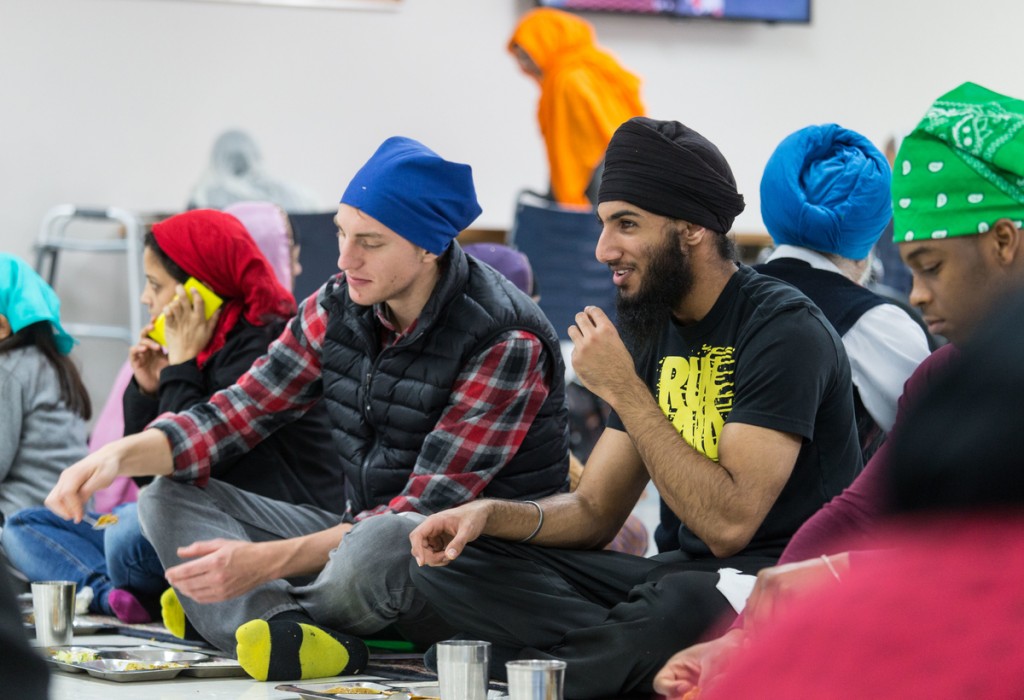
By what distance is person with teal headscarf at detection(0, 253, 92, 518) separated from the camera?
3430 mm

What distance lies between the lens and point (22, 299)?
11.5ft

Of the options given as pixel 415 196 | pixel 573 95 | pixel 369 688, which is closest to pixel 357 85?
pixel 573 95

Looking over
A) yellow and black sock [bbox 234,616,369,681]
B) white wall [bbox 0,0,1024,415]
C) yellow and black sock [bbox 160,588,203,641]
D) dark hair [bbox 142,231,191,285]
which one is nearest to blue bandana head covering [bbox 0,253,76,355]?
dark hair [bbox 142,231,191,285]

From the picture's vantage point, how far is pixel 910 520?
88 centimetres

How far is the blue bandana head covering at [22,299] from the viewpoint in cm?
350

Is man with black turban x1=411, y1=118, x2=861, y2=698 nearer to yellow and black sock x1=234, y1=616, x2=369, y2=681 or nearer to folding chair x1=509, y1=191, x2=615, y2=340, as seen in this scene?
yellow and black sock x1=234, y1=616, x2=369, y2=681

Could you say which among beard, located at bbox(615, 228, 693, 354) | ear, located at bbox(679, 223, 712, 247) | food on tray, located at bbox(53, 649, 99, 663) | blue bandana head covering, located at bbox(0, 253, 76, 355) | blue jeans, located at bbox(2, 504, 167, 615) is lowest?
blue jeans, located at bbox(2, 504, 167, 615)

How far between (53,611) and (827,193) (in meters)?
1.72

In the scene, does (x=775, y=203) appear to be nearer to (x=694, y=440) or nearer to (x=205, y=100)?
(x=694, y=440)

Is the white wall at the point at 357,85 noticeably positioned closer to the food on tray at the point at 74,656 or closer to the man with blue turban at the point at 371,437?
the man with blue turban at the point at 371,437

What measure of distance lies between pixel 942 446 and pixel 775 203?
1992mm

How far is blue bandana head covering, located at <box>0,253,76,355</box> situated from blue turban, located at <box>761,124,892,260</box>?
1.87 meters

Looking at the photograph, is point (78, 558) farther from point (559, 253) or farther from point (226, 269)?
point (559, 253)

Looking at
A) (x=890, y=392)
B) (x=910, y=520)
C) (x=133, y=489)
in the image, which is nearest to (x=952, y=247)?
(x=890, y=392)
